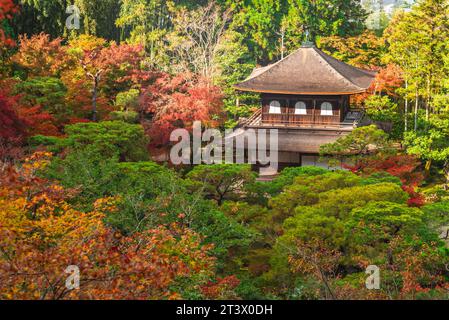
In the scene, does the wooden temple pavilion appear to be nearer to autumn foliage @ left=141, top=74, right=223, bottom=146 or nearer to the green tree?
autumn foliage @ left=141, top=74, right=223, bottom=146

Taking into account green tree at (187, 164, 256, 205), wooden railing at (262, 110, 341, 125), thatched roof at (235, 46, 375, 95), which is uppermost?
thatched roof at (235, 46, 375, 95)

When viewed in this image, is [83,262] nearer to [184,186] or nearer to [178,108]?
[184,186]

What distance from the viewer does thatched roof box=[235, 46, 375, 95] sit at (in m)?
31.4

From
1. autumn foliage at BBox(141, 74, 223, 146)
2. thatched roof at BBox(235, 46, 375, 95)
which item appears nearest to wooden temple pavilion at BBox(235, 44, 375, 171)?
thatched roof at BBox(235, 46, 375, 95)

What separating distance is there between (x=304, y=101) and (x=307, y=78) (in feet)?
4.58

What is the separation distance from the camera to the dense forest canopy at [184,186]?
11.5m

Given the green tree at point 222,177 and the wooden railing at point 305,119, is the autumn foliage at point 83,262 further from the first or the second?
the wooden railing at point 305,119

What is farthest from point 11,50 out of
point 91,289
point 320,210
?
point 91,289

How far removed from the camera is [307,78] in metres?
32.4

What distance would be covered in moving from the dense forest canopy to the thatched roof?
2417 millimetres

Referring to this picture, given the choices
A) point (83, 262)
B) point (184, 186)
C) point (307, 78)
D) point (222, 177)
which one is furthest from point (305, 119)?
point (83, 262)

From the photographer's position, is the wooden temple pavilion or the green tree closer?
the green tree

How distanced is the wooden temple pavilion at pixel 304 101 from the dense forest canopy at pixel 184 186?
210 cm

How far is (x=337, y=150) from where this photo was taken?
88.2 ft
